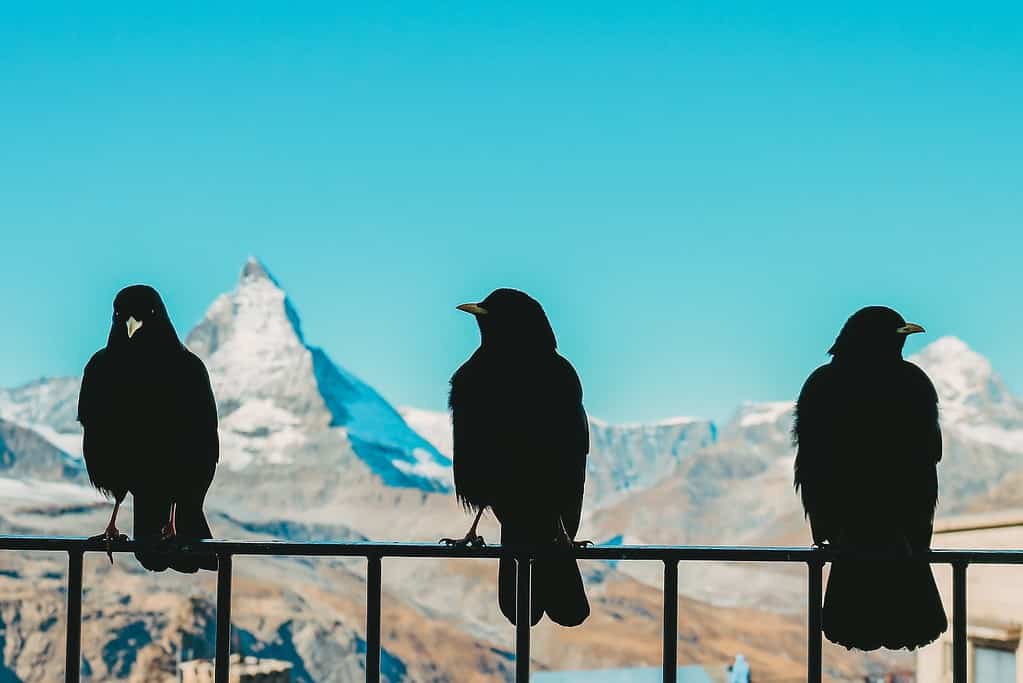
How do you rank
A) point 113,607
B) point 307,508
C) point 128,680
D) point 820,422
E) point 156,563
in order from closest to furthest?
point 156,563, point 820,422, point 128,680, point 113,607, point 307,508

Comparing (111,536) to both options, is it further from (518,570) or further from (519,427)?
(519,427)

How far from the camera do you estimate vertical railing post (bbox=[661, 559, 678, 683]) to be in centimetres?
192

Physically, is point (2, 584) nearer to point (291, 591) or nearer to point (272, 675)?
point (291, 591)

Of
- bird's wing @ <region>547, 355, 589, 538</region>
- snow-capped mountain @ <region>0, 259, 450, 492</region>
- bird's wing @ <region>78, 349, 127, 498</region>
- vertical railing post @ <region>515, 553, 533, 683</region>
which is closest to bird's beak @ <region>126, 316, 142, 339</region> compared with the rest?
bird's wing @ <region>78, 349, 127, 498</region>

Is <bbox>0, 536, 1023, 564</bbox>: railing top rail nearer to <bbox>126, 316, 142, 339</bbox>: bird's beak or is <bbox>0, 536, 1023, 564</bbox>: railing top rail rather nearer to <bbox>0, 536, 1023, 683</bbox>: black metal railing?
<bbox>0, 536, 1023, 683</bbox>: black metal railing

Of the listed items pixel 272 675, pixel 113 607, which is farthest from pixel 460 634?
pixel 272 675

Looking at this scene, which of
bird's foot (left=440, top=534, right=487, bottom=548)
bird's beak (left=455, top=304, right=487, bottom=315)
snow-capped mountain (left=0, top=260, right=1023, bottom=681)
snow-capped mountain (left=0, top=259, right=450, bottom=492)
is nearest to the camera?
bird's foot (left=440, top=534, right=487, bottom=548)

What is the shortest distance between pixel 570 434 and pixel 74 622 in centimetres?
124

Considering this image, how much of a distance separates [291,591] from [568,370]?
11332 cm

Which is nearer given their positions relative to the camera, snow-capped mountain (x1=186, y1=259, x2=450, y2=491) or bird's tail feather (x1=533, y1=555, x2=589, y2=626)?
bird's tail feather (x1=533, y1=555, x2=589, y2=626)

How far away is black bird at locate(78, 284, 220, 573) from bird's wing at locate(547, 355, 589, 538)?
33.6 inches

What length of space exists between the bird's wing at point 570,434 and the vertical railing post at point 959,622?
98cm

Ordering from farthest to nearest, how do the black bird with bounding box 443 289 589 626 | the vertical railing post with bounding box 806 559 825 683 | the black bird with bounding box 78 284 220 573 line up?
the black bird with bounding box 78 284 220 573, the black bird with bounding box 443 289 589 626, the vertical railing post with bounding box 806 559 825 683

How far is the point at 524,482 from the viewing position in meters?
2.71
